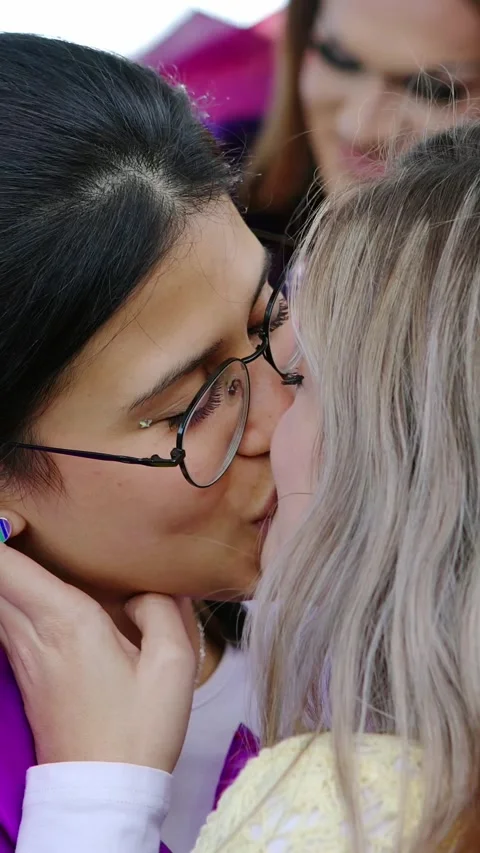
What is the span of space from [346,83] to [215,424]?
104 centimetres

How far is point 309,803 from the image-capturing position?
750 millimetres

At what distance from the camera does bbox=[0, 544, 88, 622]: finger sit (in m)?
1.07

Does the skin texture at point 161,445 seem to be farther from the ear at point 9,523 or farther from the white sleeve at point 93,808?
the white sleeve at point 93,808

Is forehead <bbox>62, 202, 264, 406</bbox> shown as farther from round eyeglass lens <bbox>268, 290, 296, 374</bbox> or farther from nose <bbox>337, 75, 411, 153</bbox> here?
nose <bbox>337, 75, 411, 153</bbox>

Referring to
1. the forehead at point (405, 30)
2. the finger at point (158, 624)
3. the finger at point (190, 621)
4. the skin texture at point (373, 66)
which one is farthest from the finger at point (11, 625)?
the forehead at point (405, 30)

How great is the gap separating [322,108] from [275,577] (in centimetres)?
126

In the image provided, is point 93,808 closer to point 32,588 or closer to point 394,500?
point 32,588

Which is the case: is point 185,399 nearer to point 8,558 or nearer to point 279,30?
point 8,558

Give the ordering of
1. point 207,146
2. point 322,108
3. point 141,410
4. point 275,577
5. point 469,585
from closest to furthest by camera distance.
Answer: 1. point 469,585
2. point 275,577
3. point 141,410
4. point 207,146
5. point 322,108

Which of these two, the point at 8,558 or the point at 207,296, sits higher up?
the point at 207,296

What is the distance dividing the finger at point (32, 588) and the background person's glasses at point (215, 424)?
0.14m

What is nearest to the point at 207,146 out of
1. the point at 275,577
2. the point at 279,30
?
the point at 275,577

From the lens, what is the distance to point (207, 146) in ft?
4.01

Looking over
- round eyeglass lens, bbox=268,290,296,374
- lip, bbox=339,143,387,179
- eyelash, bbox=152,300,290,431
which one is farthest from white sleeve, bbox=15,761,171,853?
lip, bbox=339,143,387,179
